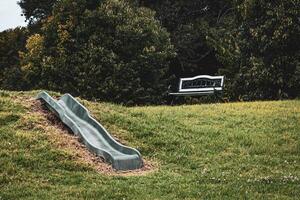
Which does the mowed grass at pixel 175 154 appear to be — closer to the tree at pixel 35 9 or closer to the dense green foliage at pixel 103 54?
the dense green foliage at pixel 103 54

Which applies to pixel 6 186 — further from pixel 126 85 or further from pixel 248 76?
pixel 126 85

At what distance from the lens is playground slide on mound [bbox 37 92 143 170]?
11.1 meters

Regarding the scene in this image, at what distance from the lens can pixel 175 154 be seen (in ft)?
39.2

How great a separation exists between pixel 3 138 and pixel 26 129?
2.41 ft

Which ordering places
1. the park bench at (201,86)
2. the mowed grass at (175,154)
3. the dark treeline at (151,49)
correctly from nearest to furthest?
the mowed grass at (175,154), the dark treeline at (151,49), the park bench at (201,86)

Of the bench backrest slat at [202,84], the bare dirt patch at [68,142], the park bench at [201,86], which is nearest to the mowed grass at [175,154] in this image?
the bare dirt patch at [68,142]

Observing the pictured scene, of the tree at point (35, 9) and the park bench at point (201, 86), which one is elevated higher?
the tree at point (35, 9)

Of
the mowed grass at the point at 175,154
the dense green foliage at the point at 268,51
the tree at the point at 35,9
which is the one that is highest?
the tree at the point at 35,9

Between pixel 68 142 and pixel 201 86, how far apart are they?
1580 cm

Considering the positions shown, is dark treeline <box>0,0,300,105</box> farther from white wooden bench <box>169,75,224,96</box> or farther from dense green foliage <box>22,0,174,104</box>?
white wooden bench <box>169,75,224,96</box>

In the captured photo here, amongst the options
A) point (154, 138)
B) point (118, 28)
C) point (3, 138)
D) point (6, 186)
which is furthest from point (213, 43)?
point (6, 186)

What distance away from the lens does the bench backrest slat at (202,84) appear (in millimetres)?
25456

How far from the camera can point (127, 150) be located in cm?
1166

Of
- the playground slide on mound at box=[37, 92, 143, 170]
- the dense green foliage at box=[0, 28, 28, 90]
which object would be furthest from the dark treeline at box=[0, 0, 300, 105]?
the playground slide on mound at box=[37, 92, 143, 170]
